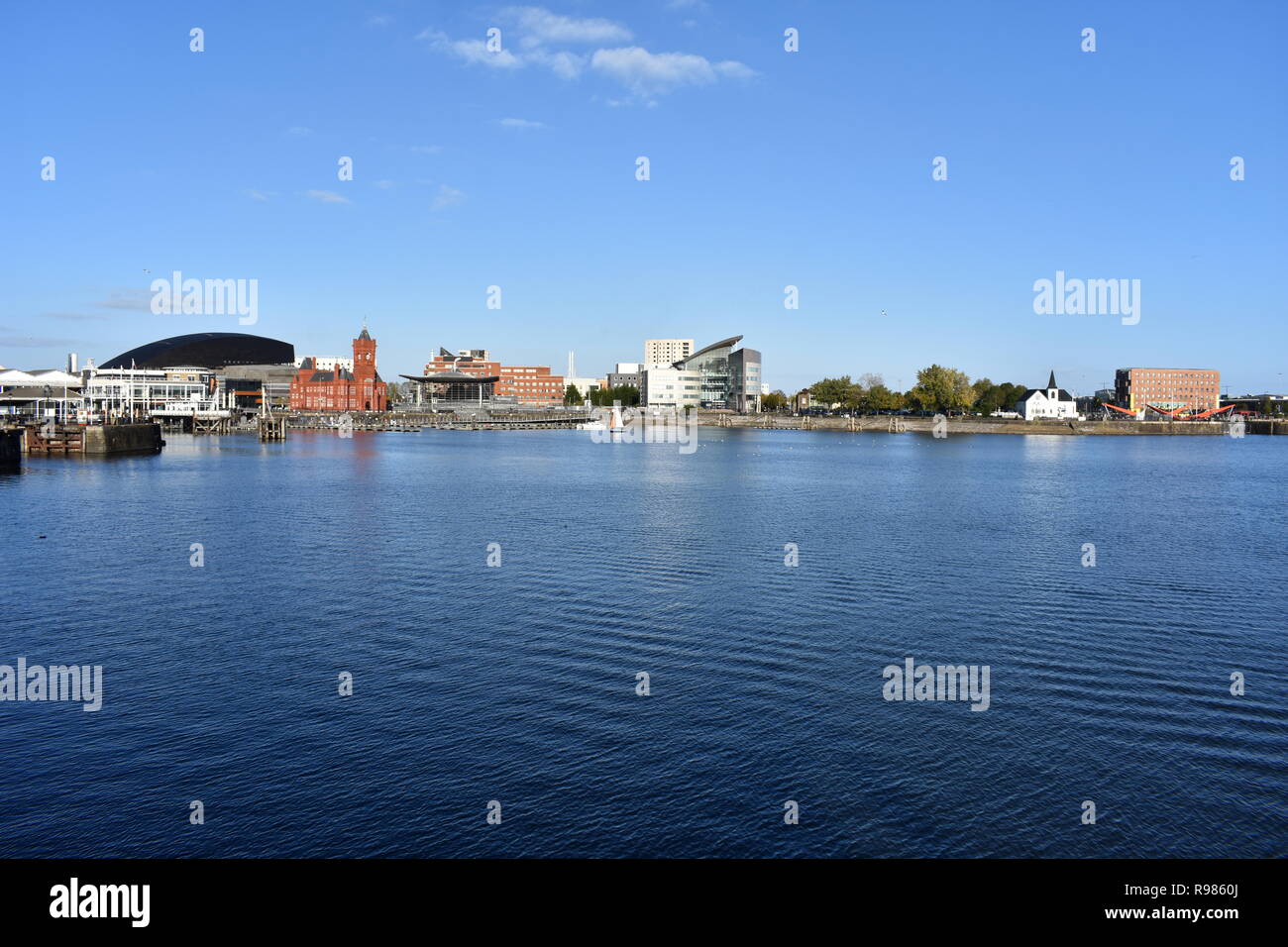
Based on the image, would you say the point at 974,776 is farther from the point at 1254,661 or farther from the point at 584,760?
the point at 1254,661

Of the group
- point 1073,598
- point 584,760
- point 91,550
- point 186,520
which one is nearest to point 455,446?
point 186,520

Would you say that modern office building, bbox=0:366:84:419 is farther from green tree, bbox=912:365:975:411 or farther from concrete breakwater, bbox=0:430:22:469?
green tree, bbox=912:365:975:411

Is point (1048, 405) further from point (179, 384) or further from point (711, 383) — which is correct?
point (179, 384)

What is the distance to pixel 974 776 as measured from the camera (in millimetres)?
12922

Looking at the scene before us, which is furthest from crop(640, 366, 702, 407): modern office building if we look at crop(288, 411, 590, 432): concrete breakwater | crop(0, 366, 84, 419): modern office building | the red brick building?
crop(0, 366, 84, 419): modern office building

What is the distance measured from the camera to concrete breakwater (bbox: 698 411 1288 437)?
16750 centimetres

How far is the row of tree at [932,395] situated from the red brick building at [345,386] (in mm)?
92075

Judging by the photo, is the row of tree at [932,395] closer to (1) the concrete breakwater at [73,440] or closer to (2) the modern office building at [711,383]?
(2) the modern office building at [711,383]

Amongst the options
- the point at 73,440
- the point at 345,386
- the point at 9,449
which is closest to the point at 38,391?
the point at 345,386

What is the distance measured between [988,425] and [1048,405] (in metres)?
18.8

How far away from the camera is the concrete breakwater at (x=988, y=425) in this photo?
550 feet

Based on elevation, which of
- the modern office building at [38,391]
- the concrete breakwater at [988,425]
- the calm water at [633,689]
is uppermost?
the modern office building at [38,391]

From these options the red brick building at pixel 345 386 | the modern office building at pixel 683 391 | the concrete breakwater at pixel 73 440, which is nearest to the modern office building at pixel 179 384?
the red brick building at pixel 345 386
